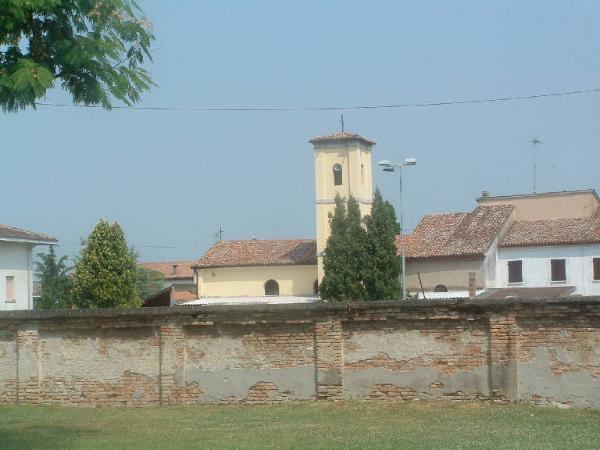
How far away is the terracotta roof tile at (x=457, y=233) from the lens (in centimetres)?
6088

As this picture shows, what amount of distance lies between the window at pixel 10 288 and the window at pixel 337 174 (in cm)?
2875

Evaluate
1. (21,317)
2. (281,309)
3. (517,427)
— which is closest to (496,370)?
(517,427)

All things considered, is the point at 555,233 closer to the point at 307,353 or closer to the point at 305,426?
the point at 307,353

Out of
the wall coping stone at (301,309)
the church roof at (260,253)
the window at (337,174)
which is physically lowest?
the wall coping stone at (301,309)

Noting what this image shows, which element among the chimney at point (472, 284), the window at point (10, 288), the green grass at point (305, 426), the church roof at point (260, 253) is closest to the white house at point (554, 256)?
the chimney at point (472, 284)

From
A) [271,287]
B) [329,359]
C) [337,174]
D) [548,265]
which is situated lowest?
[329,359]

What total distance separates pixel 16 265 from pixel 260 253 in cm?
2806

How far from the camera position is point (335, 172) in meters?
67.8

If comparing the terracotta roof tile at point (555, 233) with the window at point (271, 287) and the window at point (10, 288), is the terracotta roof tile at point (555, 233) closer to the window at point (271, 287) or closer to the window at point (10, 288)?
the window at point (271, 287)

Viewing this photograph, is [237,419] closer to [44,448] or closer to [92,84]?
[44,448]

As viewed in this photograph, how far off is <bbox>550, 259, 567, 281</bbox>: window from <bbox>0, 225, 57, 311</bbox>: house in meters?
30.6

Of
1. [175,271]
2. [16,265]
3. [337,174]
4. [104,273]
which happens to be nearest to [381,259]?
[337,174]

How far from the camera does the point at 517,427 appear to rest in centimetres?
1433

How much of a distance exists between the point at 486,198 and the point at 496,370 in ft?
181
